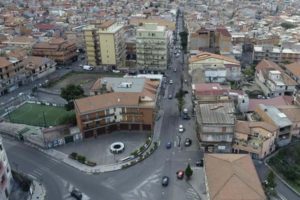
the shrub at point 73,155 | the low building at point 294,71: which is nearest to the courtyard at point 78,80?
the shrub at point 73,155

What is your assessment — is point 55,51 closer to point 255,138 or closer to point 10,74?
point 10,74

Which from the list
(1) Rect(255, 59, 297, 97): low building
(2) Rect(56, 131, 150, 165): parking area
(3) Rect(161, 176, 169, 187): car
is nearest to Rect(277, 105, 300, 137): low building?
(1) Rect(255, 59, 297, 97): low building

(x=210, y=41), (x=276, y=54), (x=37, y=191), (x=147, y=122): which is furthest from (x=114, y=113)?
(x=276, y=54)

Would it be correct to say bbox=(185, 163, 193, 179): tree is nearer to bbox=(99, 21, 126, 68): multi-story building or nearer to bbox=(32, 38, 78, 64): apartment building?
bbox=(99, 21, 126, 68): multi-story building

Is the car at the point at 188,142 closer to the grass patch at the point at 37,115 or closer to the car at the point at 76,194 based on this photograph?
the car at the point at 76,194

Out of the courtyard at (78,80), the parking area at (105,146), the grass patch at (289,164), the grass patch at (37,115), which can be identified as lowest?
the grass patch at (289,164)

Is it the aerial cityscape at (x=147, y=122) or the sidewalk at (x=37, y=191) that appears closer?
the sidewalk at (x=37, y=191)

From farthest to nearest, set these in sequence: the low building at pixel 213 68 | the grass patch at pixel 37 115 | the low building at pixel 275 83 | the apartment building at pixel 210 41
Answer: the apartment building at pixel 210 41 → the low building at pixel 213 68 → the low building at pixel 275 83 → the grass patch at pixel 37 115

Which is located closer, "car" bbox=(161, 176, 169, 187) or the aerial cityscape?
the aerial cityscape
